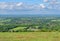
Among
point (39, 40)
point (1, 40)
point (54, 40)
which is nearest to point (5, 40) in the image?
point (1, 40)

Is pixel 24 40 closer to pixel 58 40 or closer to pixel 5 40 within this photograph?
pixel 5 40

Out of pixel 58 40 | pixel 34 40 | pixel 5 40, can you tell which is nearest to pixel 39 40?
pixel 34 40

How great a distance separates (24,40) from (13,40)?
1284mm

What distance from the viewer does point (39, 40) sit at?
2169cm

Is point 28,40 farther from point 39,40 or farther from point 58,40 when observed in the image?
point 58,40

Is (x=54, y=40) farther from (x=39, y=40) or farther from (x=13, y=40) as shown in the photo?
(x=13, y=40)

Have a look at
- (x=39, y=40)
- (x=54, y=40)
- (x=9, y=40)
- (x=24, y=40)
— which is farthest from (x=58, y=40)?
(x=9, y=40)

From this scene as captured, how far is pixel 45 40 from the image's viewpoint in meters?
21.5

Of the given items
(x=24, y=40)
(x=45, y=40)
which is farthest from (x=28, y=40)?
(x=45, y=40)

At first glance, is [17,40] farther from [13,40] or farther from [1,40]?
[1,40]

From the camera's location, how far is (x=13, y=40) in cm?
2156

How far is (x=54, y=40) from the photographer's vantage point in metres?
21.6

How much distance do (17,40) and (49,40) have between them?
3.75 m

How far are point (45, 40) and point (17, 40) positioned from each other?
3278 millimetres
